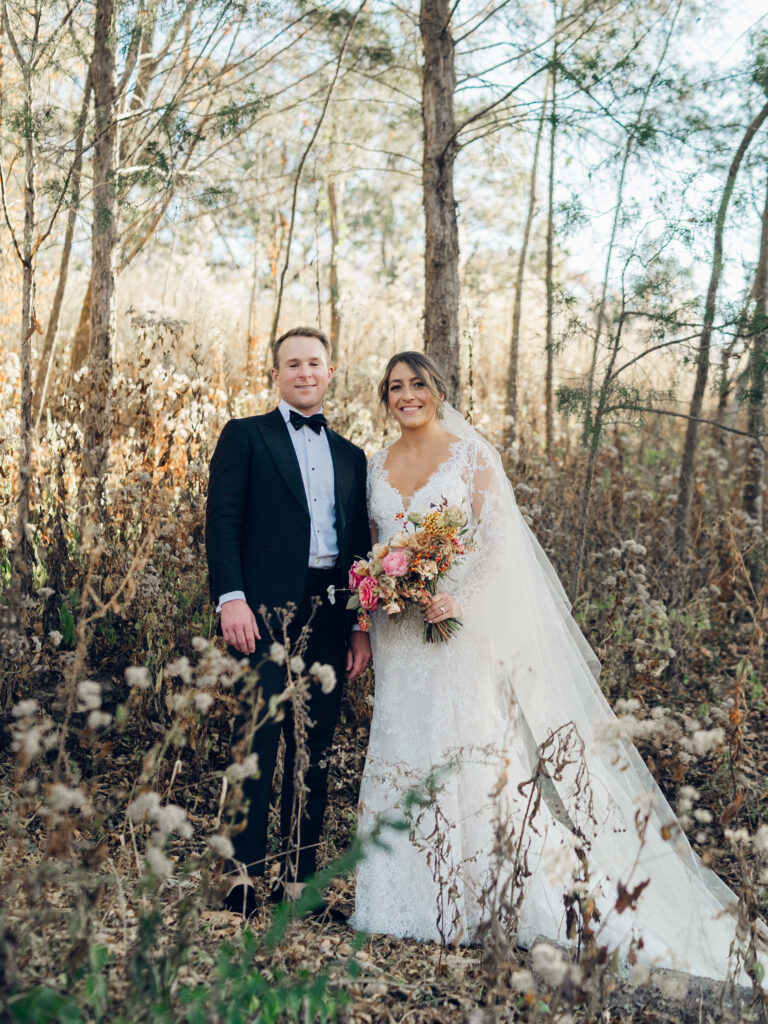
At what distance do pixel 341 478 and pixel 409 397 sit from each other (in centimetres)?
46

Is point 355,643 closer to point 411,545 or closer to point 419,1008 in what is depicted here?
point 411,545

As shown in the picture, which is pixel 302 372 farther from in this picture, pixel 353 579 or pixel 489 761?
pixel 489 761

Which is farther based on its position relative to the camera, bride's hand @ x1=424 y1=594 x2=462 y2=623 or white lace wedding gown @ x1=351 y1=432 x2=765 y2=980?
bride's hand @ x1=424 y1=594 x2=462 y2=623

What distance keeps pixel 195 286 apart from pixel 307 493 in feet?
29.7

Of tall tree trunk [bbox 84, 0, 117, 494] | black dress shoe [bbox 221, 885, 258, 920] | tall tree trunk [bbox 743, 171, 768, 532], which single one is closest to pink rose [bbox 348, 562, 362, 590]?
black dress shoe [bbox 221, 885, 258, 920]

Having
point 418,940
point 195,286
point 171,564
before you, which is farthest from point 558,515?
point 195,286

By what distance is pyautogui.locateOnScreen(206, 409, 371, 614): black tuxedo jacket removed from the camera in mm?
3389

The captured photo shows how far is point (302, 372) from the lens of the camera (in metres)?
3.61

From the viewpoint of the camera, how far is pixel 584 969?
214cm

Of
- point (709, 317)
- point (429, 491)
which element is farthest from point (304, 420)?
point (709, 317)

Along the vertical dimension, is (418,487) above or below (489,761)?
above

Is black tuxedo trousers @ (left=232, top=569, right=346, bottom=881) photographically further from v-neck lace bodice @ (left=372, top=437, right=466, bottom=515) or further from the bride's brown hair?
the bride's brown hair

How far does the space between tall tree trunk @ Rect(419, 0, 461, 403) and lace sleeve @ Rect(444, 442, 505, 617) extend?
149cm

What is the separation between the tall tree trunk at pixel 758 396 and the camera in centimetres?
541
